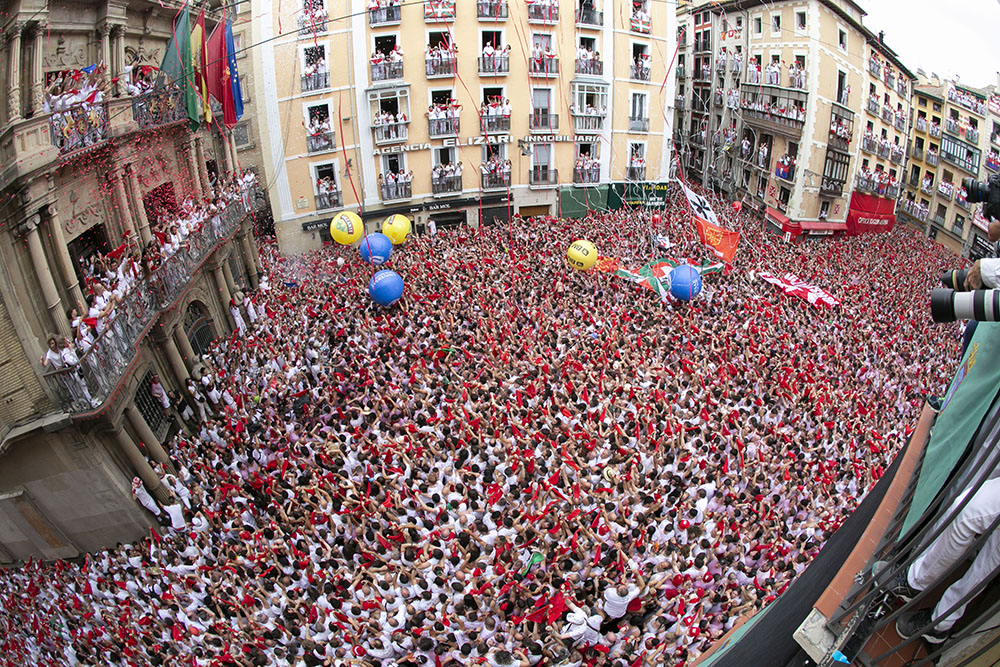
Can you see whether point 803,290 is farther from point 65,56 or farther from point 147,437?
point 65,56

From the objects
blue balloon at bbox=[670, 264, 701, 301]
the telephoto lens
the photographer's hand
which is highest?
the photographer's hand

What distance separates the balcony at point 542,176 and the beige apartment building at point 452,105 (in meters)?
0.06

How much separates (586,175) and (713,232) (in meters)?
8.18

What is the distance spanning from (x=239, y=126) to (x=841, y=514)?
2001cm

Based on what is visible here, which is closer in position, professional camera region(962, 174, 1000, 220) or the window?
professional camera region(962, 174, 1000, 220)

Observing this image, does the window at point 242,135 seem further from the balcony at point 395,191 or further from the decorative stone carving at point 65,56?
the decorative stone carving at point 65,56

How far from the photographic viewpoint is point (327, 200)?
771 inches

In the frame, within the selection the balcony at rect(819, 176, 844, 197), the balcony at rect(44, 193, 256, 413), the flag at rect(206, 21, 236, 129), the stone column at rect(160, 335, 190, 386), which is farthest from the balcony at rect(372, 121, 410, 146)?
the balcony at rect(819, 176, 844, 197)

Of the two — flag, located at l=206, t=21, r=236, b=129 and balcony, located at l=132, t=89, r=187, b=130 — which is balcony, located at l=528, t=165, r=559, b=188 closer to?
flag, located at l=206, t=21, r=236, b=129

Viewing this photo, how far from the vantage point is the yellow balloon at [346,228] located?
664 inches

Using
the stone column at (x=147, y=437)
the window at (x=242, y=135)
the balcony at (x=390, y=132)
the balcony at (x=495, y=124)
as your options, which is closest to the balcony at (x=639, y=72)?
the balcony at (x=495, y=124)

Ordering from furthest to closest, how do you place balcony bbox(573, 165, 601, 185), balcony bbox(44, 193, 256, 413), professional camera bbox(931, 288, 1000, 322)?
balcony bbox(573, 165, 601, 185)
balcony bbox(44, 193, 256, 413)
professional camera bbox(931, 288, 1000, 322)

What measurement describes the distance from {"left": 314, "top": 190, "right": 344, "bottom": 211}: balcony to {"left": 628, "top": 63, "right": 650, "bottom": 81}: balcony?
42.0 feet

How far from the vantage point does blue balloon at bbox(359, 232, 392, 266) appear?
16297 mm
